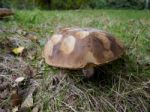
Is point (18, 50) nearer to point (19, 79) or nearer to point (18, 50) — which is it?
point (18, 50)

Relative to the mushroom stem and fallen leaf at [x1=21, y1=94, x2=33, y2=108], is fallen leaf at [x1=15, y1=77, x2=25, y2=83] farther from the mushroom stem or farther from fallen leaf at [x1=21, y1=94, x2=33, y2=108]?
the mushroom stem

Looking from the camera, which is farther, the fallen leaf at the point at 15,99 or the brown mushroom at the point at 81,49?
A: the fallen leaf at the point at 15,99

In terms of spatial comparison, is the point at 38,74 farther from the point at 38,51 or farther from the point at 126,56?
the point at 126,56

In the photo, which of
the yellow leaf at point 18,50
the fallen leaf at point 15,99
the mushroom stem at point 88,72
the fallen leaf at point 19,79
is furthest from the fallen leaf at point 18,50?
the mushroom stem at point 88,72

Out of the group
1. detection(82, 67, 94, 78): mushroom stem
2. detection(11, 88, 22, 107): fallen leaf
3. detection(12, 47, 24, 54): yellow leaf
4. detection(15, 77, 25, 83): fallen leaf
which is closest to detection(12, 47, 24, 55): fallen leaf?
detection(12, 47, 24, 54): yellow leaf

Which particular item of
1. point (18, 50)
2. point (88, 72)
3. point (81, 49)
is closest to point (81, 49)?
point (81, 49)

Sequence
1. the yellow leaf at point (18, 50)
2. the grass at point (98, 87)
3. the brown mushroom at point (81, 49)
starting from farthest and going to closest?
the yellow leaf at point (18, 50) < the grass at point (98, 87) < the brown mushroom at point (81, 49)

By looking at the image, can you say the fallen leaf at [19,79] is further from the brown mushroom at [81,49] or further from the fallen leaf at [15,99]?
the brown mushroom at [81,49]

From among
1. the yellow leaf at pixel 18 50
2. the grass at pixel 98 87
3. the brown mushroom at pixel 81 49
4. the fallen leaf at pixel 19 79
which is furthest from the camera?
the yellow leaf at pixel 18 50

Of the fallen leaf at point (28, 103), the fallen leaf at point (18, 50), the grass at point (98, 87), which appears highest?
the fallen leaf at point (18, 50)
